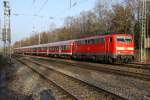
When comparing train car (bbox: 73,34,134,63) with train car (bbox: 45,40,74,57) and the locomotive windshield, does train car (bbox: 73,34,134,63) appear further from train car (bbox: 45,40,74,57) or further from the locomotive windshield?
train car (bbox: 45,40,74,57)

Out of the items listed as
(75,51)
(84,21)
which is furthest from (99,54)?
A: (84,21)

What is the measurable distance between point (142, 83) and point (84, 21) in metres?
75.6

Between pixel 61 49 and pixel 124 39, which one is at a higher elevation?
pixel 124 39

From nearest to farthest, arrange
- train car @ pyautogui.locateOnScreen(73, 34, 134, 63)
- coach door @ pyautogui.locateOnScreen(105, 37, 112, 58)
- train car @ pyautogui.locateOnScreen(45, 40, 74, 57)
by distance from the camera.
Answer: train car @ pyautogui.locateOnScreen(73, 34, 134, 63) < coach door @ pyautogui.locateOnScreen(105, 37, 112, 58) < train car @ pyautogui.locateOnScreen(45, 40, 74, 57)

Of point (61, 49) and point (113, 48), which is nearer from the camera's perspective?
point (113, 48)

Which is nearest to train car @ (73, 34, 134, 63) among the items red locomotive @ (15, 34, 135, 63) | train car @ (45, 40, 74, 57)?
red locomotive @ (15, 34, 135, 63)

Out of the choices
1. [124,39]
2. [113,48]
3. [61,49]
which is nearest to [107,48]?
[113,48]

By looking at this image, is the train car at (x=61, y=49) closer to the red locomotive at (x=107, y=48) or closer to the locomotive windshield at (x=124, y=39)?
the red locomotive at (x=107, y=48)

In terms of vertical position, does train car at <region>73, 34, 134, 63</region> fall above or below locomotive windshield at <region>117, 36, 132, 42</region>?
below

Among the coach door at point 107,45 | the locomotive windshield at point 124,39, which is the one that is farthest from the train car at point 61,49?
the locomotive windshield at point 124,39

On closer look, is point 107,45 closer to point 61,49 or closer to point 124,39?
point 124,39

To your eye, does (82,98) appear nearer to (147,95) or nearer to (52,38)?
(147,95)

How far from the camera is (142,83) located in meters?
15.6

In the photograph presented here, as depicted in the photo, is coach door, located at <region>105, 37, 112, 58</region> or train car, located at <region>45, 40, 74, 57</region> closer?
coach door, located at <region>105, 37, 112, 58</region>
